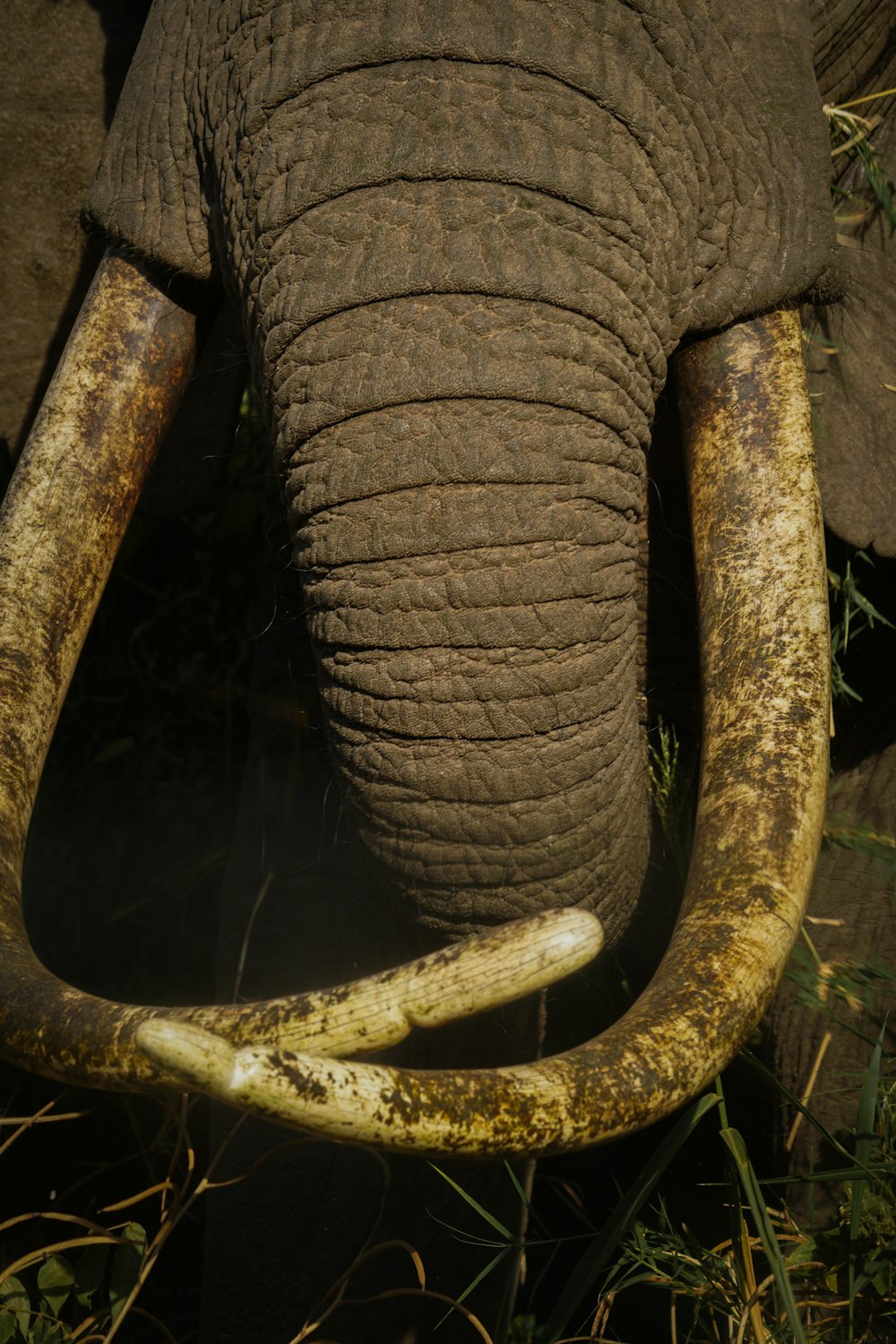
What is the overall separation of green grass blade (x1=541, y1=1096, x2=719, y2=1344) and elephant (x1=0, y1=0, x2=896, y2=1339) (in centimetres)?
23

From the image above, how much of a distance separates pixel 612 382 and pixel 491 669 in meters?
0.33

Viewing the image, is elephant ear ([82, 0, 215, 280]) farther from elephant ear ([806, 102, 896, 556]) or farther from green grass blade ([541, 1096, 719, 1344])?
green grass blade ([541, 1096, 719, 1344])

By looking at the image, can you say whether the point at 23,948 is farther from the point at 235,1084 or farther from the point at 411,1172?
the point at 411,1172

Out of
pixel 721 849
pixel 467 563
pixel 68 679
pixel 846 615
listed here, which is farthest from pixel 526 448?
pixel 846 615

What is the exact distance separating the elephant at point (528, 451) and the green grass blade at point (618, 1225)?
231mm

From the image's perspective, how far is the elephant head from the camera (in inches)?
46.8

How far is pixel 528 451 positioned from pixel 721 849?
43cm

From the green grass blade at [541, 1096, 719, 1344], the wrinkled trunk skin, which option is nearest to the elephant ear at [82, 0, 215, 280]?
the wrinkled trunk skin

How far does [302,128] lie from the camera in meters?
1.29

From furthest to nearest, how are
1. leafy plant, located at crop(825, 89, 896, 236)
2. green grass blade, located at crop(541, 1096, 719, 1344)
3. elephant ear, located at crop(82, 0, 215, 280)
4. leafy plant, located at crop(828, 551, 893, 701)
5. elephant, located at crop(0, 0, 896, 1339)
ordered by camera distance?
leafy plant, located at crop(828, 551, 893, 701), leafy plant, located at crop(825, 89, 896, 236), elephant ear, located at crop(82, 0, 215, 280), green grass blade, located at crop(541, 1096, 719, 1344), elephant, located at crop(0, 0, 896, 1339)

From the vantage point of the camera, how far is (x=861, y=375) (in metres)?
1.67

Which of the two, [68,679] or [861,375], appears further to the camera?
[861,375]

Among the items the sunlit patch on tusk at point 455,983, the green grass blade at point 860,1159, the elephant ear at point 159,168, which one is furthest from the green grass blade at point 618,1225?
the elephant ear at point 159,168

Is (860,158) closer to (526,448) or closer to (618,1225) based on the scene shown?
(526,448)
